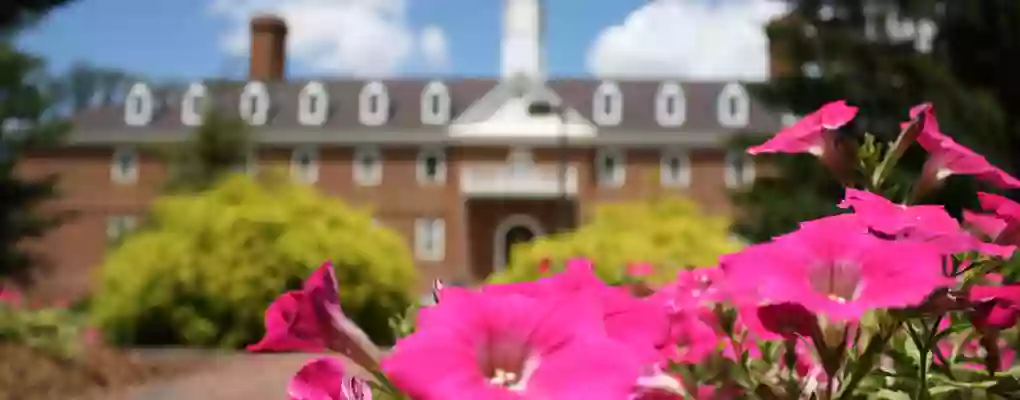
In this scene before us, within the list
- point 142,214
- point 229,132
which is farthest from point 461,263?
point 142,214

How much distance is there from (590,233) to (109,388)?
5.65m

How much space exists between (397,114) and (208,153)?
6327 mm

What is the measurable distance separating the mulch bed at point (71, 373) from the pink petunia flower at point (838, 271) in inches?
268

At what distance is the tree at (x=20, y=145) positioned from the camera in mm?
17359

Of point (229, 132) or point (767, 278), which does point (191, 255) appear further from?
point (229, 132)

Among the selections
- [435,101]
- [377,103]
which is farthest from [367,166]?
Result: [435,101]

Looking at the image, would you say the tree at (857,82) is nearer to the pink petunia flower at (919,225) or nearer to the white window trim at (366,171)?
the pink petunia flower at (919,225)

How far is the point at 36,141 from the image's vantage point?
2216 centimetres

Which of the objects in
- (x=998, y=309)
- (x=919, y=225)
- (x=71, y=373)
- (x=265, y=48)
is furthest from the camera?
(x=265, y=48)

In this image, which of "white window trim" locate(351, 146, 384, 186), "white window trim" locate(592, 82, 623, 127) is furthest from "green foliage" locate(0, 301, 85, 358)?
"white window trim" locate(592, 82, 623, 127)

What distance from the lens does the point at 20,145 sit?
2166 cm

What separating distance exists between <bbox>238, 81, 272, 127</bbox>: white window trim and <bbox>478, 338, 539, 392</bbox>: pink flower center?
105 ft

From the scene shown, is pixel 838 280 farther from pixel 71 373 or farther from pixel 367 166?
pixel 367 166

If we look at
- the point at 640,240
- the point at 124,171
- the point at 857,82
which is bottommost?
the point at 124,171
